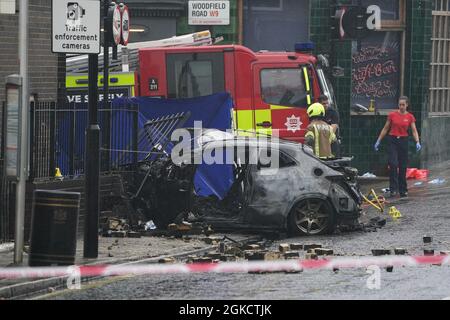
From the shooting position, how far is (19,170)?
546 inches

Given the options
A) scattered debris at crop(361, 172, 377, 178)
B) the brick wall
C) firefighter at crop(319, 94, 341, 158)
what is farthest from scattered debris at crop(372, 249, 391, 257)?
scattered debris at crop(361, 172, 377, 178)

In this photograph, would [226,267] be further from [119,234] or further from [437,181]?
[437,181]

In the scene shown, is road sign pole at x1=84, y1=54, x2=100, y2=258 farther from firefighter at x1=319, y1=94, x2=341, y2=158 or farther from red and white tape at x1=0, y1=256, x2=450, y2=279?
firefighter at x1=319, y1=94, x2=341, y2=158

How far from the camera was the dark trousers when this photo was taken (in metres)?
22.7

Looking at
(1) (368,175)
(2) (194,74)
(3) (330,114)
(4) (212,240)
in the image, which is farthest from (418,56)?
(4) (212,240)

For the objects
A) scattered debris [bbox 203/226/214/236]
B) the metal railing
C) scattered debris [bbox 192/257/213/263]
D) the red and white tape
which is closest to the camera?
the red and white tape

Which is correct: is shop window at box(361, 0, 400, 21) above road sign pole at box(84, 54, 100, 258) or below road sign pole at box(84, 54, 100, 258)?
above

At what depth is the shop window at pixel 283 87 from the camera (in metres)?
23.0

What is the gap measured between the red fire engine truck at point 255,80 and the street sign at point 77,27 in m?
8.50

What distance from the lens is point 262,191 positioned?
1711 centimetres

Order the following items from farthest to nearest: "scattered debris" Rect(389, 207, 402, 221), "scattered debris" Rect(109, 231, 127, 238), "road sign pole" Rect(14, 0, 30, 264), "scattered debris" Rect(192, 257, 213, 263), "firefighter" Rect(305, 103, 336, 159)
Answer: "firefighter" Rect(305, 103, 336, 159)
"scattered debris" Rect(389, 207, 402, 221)
"scattered debris" Rect(109, 231, 127, 238)
"scattered debris" Rect(192, 257, 213, 263)
"road sign pole" Rect(14, 0, 30, 264)

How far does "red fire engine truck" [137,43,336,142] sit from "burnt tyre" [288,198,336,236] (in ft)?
18.2

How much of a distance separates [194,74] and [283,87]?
1.62m
